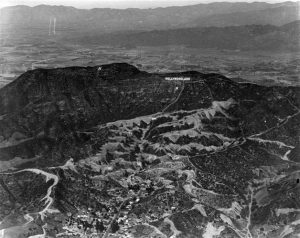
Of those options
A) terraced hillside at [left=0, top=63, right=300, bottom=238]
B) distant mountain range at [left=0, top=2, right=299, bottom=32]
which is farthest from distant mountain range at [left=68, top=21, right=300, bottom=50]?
terraced hillside at [left=0, top=63, right=300, bottom=238]

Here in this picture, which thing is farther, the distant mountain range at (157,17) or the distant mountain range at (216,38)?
the distant mountain range at (216,38)

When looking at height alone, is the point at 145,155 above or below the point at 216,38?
below

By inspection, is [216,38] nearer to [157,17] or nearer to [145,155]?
[157,17]

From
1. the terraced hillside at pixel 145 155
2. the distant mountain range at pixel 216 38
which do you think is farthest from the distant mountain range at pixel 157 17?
the terraced hillside at pixel 145 155

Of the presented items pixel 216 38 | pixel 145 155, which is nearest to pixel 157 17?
pixel 216 38

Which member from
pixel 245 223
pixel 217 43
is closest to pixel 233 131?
pixel 217 43

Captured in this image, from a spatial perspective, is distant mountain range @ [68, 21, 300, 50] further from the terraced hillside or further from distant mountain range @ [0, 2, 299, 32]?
the terraced hillside

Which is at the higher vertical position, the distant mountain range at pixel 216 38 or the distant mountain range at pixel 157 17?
the distant mountain range at pixel 157 17

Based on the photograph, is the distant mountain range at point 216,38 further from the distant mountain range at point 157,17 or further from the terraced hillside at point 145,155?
the terraced hillside at point 145,155
